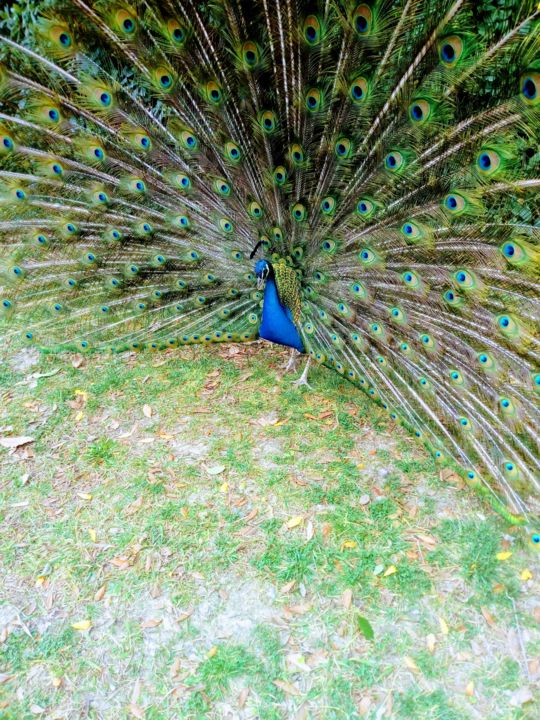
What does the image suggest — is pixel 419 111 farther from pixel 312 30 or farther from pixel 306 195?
pixel 306 195

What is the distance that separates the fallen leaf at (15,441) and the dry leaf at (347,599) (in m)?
2.32

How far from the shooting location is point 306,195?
2973mm

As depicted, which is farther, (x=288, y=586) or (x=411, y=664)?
(x=288, y=586)

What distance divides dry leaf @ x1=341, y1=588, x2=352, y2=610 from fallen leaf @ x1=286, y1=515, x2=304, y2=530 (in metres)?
0.46

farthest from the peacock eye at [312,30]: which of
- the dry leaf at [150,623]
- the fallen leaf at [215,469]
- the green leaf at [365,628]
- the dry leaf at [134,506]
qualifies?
the dry leaf at [150,623]

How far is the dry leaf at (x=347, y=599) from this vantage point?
238 centimetres

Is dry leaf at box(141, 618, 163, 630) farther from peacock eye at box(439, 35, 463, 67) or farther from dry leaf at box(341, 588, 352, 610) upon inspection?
peacock eye at box(439, 35, 463, 67)

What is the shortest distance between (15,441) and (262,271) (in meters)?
2.07

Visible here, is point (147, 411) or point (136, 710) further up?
point (147, 411)

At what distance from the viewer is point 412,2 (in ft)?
6.58

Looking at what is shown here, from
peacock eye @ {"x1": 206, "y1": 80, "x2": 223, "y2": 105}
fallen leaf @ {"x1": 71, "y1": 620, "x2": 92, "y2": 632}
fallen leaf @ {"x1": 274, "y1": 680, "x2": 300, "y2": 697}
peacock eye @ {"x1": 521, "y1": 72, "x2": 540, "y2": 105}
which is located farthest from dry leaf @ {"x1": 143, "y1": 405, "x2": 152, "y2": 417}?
peacock eye @ {"x1": 521, "y1": 72, "x2": 540, "y2": 105}

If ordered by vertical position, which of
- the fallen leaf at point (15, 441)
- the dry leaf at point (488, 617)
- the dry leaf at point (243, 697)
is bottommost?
the fallen leaf at point (15, 441)

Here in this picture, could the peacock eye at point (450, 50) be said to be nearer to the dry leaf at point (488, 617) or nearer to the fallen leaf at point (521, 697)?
the dry leaf at point (488, 617)

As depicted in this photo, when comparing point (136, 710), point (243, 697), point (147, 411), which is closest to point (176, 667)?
point (136, 710)
